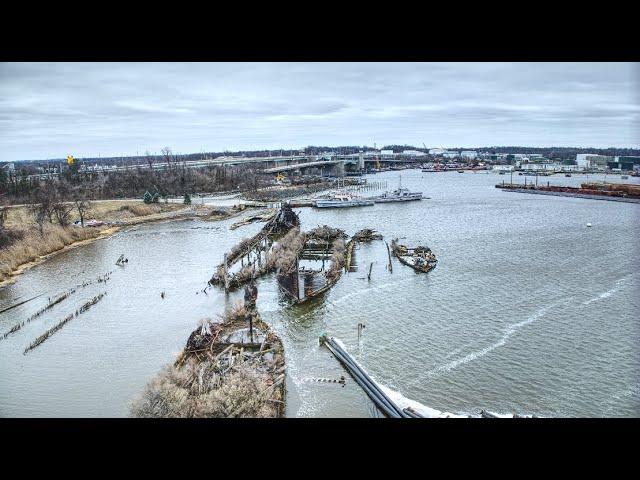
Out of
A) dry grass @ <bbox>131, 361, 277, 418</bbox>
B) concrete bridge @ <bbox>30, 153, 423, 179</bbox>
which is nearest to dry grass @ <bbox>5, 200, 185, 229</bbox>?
dry grass @ <bbox>131, 361, 277, 418</bbox>

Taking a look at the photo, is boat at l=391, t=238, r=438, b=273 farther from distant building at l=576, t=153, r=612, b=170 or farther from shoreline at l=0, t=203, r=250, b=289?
distant building at l=576, t=153, r=612, b=170

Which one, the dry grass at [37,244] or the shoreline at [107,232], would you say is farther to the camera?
the dry grass at [37,244]

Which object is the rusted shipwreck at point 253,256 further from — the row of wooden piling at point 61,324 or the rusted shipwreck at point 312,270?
the row of wooden piling at point 61,324

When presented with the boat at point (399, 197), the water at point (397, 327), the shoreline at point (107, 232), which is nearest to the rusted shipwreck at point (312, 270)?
the water at point (397, 327)
